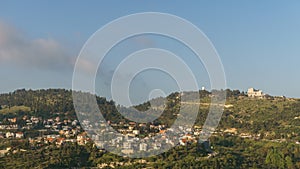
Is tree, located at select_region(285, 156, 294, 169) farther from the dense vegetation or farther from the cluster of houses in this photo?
the cluster of houses

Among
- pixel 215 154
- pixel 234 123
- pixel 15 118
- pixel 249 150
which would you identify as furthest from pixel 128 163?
pixel 15 118

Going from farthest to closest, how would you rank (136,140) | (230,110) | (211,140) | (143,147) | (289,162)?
(230,110)
(211,140)
(136,140)
(289,162)
(143,147)

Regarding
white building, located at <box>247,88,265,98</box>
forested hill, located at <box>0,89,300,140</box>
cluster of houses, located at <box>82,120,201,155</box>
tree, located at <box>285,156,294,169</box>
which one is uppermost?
white building, located at <box>247,88,265,98</box>

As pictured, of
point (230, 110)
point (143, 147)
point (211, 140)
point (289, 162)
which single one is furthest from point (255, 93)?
point (143, 147)

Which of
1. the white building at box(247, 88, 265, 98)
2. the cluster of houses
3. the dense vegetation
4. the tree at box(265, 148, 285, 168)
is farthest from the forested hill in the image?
the tree at box(265, 148, 285, 168)

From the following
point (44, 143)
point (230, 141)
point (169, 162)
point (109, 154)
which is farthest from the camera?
point (230, 141)

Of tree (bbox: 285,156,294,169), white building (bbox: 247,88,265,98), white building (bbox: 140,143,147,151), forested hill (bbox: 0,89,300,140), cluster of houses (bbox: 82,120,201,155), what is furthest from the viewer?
white building (bbox: 247,88,265,98)

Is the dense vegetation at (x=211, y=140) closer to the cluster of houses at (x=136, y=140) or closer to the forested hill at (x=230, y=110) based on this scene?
the forested hill at (x=230, y=110)

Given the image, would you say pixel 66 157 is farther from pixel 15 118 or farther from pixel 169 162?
pixel 15 118

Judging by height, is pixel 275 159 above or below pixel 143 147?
below

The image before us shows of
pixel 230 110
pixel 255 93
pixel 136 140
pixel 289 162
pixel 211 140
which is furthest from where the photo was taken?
pixel 255 93

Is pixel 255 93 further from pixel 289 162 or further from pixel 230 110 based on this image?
pixel 289 162
